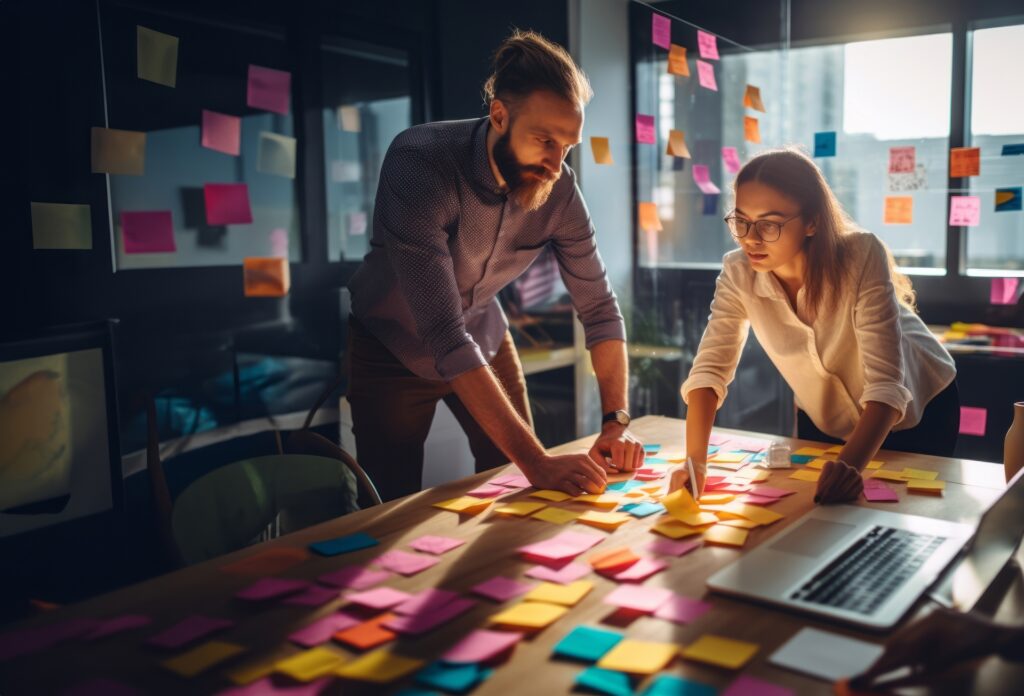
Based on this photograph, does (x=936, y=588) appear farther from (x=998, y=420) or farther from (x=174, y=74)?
(x=998, y=420)

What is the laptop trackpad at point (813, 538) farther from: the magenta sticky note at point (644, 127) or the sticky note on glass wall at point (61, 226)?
the magenta sticky note at point (644, 127)

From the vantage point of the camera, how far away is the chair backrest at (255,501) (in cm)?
150

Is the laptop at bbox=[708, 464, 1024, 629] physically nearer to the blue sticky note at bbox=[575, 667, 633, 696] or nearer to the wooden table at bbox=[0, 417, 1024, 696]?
the wooden table at bbox=[0, 417, 1024, 696]

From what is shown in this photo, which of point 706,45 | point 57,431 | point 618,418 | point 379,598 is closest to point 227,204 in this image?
point 57,431

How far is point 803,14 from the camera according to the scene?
3.73m

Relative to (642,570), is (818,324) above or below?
above

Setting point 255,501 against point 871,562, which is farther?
point 255,501

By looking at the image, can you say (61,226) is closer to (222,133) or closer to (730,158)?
(222,133)

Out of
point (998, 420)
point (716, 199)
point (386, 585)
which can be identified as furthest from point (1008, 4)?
point (386, 585)

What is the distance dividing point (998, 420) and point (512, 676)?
2.85 metres

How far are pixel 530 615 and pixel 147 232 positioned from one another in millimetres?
1648

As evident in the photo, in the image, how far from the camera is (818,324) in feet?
6.02

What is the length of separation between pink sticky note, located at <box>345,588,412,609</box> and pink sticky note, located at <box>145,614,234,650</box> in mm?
156

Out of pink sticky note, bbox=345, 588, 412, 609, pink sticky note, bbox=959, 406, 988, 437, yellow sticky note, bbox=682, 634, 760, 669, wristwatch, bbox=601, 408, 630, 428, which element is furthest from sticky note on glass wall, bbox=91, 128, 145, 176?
pink sticky note, bbox=959, 406, 988, 437
